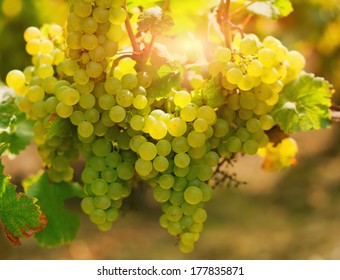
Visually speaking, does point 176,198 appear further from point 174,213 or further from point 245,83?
point 245,83

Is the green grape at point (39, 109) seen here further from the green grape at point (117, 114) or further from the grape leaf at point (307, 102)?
the grape leaf at point (307, 102)

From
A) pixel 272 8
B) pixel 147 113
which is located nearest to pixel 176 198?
pixel 147 113

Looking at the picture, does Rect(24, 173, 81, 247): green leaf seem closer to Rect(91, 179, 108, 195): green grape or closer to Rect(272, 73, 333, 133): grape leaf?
Rect(91, 179, 108, 195): green grape

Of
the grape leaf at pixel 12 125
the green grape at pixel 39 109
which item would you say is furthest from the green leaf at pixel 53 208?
the green grape at pixel 39 109

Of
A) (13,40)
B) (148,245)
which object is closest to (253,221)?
(148,245)
